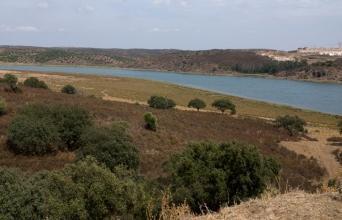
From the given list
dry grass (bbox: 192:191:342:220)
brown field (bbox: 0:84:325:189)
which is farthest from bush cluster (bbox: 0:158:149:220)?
brown field (bbox: 0:84:325:189)

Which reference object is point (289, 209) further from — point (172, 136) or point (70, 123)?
point (172, 136)

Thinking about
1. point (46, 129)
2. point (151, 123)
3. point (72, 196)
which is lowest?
point (151, 123)

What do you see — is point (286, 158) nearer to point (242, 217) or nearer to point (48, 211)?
point (48, 211)

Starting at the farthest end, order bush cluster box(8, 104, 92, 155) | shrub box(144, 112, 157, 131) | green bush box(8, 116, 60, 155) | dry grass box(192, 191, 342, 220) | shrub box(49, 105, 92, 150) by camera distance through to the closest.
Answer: shrub box(144, 112, 157, 131) < shrub box(49, 105, 92, 150) < bush cluster box(8, 104, 92, 155) < green bush box(8, 116, 60, 155) < dry grass box(192, 191, 342, 220)

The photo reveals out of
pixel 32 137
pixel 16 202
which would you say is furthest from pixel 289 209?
pixel 32 137

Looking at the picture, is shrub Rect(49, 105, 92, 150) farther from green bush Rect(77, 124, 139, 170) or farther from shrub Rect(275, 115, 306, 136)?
shrub Rect(275, 115, 306, 136)

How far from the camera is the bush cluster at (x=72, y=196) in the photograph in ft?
37.0

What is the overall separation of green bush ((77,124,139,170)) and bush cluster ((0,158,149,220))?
24.3 feet

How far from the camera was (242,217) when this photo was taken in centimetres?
679

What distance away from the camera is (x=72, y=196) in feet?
40.9

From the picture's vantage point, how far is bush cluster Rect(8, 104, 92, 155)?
24.9m

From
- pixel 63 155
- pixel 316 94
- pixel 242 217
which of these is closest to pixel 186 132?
pixel 63 155

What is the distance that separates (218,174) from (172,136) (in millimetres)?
17894

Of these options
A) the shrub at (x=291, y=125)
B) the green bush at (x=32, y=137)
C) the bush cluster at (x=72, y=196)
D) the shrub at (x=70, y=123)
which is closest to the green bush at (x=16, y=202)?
the bush cluster at (x=72, y=196)
